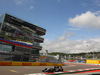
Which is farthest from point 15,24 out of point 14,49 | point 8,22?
point 14,49

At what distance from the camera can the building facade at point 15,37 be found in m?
31.1

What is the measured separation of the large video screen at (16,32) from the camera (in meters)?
31.5

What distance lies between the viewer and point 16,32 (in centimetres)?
3488

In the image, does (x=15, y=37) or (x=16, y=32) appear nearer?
(x=15, y=37)

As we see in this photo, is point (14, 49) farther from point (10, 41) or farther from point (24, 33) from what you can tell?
point (24, 33)

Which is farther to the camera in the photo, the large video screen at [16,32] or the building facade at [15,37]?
the large video screen at [16,32]

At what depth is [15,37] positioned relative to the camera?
34.1m

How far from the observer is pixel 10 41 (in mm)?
32406

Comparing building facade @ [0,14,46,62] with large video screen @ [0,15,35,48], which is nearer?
building facade @ [0,14,46,62]

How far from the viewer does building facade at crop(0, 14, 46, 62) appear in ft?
102

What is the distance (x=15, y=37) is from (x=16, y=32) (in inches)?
77.9

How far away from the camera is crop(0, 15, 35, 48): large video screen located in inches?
1242

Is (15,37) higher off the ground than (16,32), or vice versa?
(16,32)

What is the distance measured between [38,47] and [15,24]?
1701 cm
